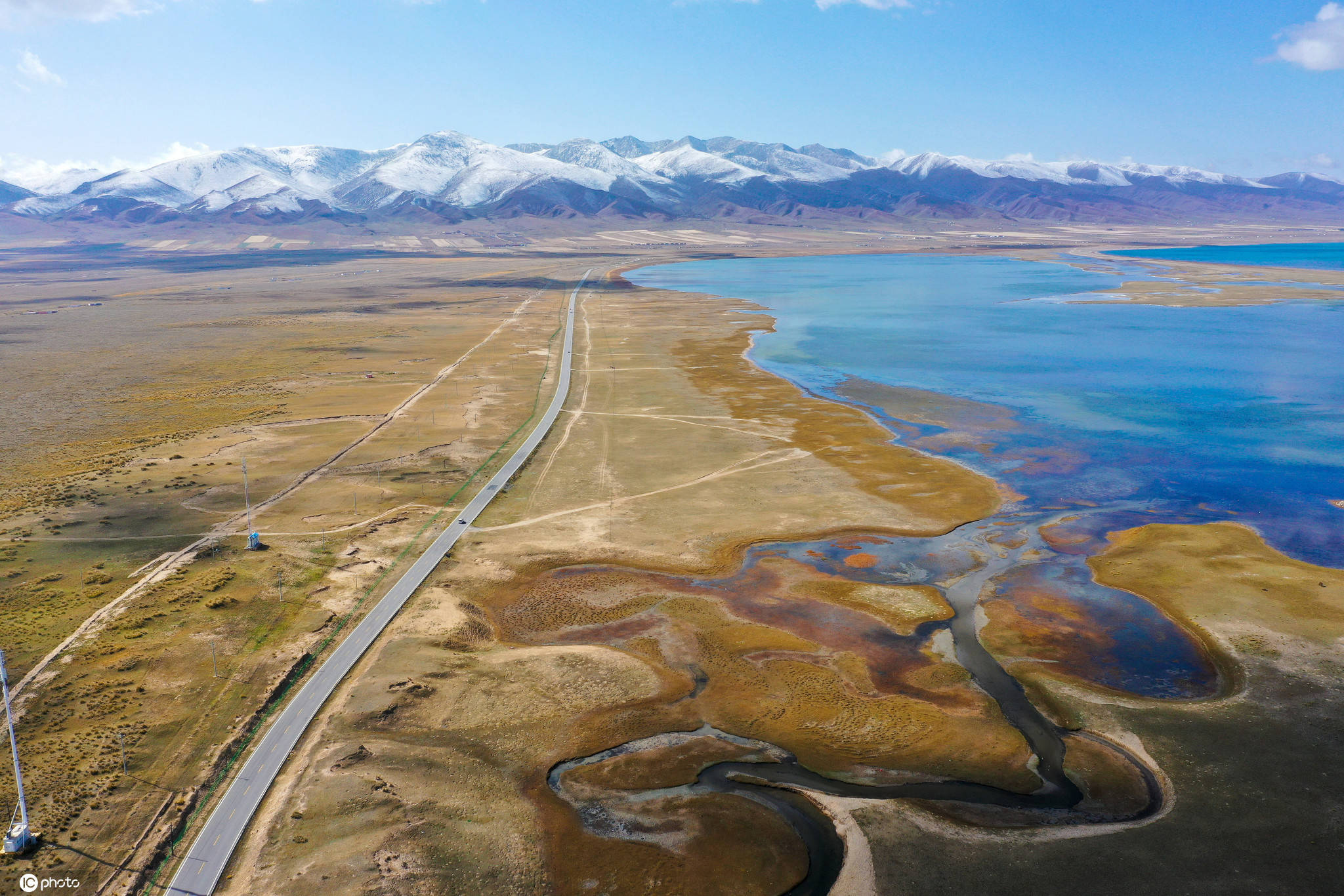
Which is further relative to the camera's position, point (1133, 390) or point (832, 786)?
A: point (1133, 390)

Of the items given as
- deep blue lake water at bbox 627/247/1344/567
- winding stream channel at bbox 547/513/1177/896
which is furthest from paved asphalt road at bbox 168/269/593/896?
deep blue lake water at bbox 627/247/1344/567

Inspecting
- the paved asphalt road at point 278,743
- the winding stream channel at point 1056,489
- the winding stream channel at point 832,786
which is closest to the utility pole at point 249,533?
the paved asphalt road at point 278,743

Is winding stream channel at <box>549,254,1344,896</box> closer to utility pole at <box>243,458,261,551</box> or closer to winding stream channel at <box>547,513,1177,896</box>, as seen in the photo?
winding stream channel at <box>547,513,1177,896</box>

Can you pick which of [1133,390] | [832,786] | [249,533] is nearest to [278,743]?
[832,786]

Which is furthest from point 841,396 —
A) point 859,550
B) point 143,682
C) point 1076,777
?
point 143,682

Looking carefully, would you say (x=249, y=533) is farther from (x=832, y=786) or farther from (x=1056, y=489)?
(x=1056, y=489)

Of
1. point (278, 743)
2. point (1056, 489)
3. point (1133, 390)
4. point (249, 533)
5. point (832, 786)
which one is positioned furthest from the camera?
point (1133, 390)

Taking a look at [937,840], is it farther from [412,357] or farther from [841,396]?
[412,357]
